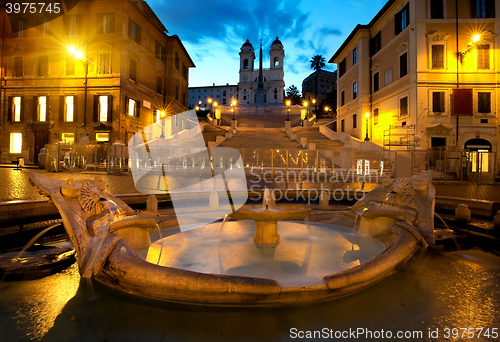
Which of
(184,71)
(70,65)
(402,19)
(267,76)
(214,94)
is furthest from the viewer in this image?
(214,94)

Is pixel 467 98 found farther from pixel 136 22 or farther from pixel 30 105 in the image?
pixel 30 105

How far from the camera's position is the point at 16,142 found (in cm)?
2750

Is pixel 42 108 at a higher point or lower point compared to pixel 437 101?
higher

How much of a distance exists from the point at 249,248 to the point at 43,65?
33262 mm

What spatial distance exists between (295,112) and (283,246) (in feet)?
146

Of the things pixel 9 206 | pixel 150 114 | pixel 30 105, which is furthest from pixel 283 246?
pixel 30 105

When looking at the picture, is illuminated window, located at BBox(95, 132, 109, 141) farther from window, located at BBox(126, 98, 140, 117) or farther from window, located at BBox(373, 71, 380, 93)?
window, located at BBox(373, 71, 380, 93)

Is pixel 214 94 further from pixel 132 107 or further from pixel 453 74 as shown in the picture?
pixel 453 74

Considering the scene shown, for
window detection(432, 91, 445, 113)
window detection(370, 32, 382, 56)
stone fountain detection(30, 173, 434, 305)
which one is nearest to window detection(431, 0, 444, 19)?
window detection(370, 32, 382, 56)

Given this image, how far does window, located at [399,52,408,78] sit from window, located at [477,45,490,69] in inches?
210

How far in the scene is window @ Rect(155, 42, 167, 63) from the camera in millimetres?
32875

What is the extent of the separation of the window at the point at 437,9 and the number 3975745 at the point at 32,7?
3482 cm

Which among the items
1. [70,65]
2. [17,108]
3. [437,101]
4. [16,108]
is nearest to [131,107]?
[70,65]

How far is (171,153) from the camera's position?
581 inches
